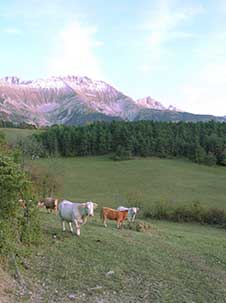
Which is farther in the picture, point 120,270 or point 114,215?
point 114,215

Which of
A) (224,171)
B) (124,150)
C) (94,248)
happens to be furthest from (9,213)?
(124,150)

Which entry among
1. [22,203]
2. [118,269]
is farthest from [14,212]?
[118,269]

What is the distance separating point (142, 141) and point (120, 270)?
301 feet

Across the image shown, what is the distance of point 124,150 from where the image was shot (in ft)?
334

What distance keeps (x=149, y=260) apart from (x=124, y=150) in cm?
8795

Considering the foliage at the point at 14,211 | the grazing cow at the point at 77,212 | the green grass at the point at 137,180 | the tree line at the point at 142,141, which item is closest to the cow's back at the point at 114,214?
the grazing cow at the point at 77,212

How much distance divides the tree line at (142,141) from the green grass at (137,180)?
16.4 ft

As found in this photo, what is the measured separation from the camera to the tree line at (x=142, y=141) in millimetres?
Answer: 99875

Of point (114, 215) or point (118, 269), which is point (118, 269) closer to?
point (118, 269)

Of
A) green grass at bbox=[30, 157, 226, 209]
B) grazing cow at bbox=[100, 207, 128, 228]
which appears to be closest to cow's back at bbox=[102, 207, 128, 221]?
grazing cow at bbox=[100, 207, 128, 228]

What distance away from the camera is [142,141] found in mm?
103938

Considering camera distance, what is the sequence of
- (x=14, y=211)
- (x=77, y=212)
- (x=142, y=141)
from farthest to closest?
(x=142, y=141), (x=77, y=212), (x=14, y=211)

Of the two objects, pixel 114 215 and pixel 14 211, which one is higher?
pixel 14 211

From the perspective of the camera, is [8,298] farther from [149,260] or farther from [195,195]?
[195,195]
